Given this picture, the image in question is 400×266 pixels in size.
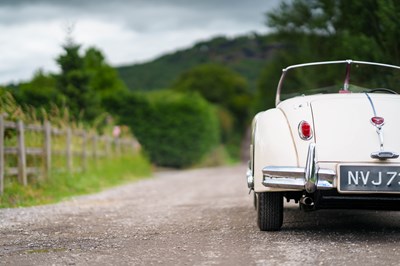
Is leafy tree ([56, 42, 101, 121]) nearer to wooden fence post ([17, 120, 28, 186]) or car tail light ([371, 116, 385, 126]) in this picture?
wooden fence post ([17, 120, 28, 186])

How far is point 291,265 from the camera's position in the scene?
161 inches

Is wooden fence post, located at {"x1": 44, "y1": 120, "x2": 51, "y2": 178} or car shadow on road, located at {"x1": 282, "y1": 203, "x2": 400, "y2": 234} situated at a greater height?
wooden fence post, located at {"x1": 44, "y1": 120, "x2": 51, "y2": 178}

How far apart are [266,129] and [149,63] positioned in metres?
85.7

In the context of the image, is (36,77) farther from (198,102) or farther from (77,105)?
(77,105)

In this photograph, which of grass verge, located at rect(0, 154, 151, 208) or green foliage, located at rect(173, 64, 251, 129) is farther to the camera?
green foliage, located at rect(173, 64, 251, 129)

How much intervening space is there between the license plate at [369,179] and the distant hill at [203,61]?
239ft

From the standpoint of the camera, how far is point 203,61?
9562 centimetres

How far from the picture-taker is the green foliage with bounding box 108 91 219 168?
2997 centimetres

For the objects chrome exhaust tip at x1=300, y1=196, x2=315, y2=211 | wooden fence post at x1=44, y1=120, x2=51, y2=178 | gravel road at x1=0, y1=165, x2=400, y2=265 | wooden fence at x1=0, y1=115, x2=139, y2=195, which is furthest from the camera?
wooden fence post at x1=44, y1=120, x2=51, y2=178

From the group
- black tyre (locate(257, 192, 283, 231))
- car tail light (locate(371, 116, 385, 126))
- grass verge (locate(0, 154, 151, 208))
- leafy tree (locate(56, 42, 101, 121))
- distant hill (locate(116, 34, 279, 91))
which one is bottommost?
grass verge (locate(0, 154, 151, 208))

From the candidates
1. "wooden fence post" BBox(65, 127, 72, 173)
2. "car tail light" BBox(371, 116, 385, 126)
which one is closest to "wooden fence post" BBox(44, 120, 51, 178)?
"wooden fence post" BBox(65, 127, 72, 173)

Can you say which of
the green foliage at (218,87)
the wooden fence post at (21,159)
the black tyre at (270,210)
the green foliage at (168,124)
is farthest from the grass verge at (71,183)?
the green foliage at (218,87)

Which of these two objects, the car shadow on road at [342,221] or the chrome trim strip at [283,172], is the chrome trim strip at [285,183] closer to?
the chrome trim strip at [283,172]

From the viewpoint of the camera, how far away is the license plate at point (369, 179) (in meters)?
4.88
